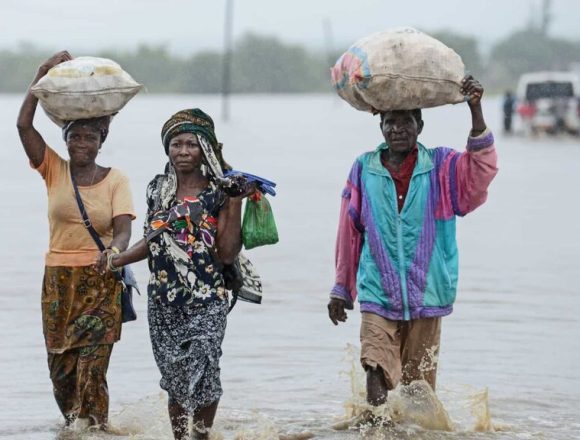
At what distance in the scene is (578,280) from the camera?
11445mm

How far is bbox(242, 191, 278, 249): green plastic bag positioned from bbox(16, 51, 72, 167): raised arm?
1.08 meters

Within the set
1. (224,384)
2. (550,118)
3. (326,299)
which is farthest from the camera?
(550,118)

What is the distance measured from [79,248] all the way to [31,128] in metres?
0.57

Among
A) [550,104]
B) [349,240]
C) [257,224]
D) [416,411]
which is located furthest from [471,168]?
[550,104]

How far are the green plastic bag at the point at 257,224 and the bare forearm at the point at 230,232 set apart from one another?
28 mm

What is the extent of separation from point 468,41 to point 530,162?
116 meters

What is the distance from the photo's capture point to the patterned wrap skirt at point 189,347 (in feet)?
18.9

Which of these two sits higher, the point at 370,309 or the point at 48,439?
the point at 370,309

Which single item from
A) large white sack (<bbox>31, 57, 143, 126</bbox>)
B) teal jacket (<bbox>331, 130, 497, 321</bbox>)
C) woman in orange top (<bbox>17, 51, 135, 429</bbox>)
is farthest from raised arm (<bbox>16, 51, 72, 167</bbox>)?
teal jacket (<bbox>331, 130, 497, 321</bbox>)

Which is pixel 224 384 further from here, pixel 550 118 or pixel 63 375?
pixel 550 118

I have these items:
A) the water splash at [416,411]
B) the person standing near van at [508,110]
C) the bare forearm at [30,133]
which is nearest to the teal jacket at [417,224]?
the water splash at [416,411]

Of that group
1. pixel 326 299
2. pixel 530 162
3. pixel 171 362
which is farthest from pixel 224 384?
pixel 530 162

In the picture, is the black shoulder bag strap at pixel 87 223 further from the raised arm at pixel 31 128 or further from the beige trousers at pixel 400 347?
the beige trousers at pixel 400 347

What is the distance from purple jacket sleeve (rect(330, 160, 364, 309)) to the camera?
633 cm
